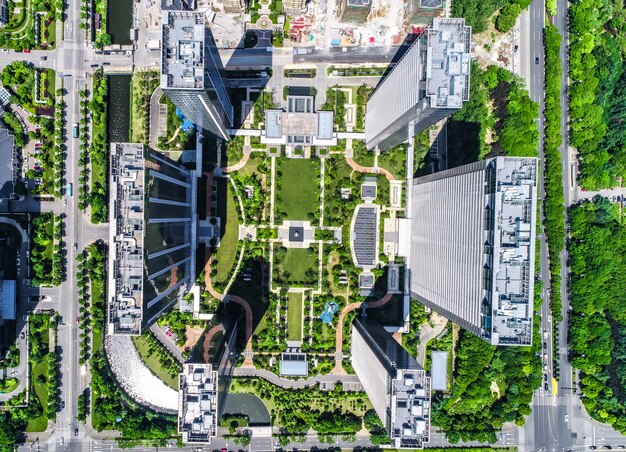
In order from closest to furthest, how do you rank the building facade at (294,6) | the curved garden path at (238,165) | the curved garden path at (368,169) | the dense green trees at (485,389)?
the building facade at (294,6)
the dense green trees at (485,389)
the curved garden path at (238,165)
the curved garden path at (368,169)

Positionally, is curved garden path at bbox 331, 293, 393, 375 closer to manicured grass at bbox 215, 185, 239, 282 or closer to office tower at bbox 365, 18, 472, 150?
manicured grass at bbox 215, 185, 239, 282

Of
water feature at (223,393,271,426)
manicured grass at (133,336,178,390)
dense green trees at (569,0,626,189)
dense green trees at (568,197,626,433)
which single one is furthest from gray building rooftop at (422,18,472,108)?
manicured grass at (133,336,178,390)

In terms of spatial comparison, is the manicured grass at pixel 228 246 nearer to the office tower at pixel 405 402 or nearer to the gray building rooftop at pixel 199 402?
the gray building rooftop at pixel 199 402

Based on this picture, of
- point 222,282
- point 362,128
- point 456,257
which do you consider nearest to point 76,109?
point 222,282

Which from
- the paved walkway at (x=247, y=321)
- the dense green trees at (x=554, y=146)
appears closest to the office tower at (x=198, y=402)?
the paved walkway at (x=247, y=321)

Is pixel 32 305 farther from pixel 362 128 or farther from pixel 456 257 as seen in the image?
pixel 456 257

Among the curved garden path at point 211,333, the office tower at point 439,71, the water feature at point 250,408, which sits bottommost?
the water feature at point 250,408
